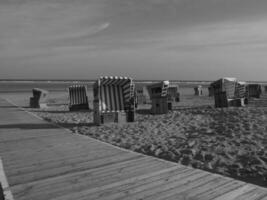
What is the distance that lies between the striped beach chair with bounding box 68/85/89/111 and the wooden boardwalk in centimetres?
977

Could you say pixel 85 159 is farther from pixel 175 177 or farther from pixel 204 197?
pixel 204 197

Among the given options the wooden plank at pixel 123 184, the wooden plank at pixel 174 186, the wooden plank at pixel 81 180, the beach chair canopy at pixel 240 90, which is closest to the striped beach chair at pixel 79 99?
the beach chair canopy at pixel 240 90

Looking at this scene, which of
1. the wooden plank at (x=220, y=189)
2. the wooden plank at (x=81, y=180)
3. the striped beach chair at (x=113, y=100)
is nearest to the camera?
the wooden plank at (x=220, y=189)

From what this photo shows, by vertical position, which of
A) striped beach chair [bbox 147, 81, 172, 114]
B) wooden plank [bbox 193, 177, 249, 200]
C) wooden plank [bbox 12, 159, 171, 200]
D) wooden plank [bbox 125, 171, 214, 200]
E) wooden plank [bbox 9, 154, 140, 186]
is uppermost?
striped beach chair [bbox 147, 81, 172, 114]

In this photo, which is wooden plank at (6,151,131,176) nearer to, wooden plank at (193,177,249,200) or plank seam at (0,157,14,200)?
plank seam at (0,157,14,200)

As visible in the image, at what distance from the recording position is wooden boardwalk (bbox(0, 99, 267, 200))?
3.37 meters

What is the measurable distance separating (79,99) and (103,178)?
1241cm

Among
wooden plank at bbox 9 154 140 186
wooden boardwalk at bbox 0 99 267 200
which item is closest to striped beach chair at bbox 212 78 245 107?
wooden boardwalk at bbox 0 99 267 200

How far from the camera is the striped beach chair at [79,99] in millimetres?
15820

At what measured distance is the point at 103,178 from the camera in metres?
3.98

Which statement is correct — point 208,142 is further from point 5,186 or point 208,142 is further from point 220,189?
point 5,186

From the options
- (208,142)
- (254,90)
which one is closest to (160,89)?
(208,142)

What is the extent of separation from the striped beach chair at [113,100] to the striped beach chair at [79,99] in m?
5.52

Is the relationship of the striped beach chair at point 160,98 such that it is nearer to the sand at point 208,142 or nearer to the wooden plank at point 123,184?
the sand at point 208,142
